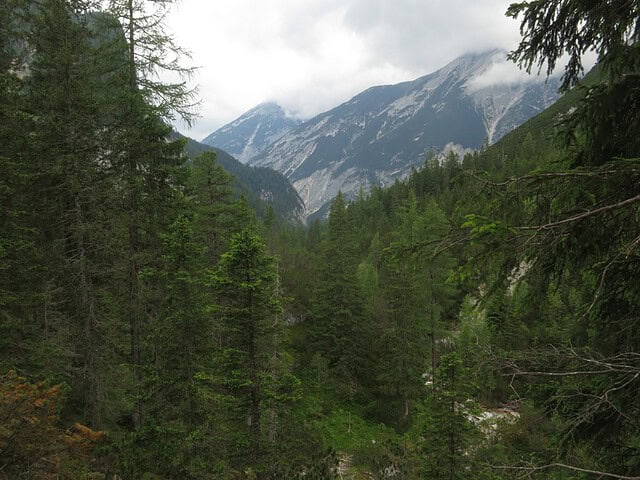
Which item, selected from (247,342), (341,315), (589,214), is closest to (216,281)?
(247,342)

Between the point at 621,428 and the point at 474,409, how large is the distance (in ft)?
26.4

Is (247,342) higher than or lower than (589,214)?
lower

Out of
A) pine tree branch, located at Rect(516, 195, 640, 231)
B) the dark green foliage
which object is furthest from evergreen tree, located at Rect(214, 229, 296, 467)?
pine tree branch, located at Rect(516, 195, 640, 231)

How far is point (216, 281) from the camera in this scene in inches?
417

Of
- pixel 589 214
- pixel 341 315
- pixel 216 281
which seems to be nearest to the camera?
pixel 589 214

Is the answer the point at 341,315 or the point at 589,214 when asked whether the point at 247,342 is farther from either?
the point at 341,315

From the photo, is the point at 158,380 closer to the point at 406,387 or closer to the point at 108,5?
the point at 108,5

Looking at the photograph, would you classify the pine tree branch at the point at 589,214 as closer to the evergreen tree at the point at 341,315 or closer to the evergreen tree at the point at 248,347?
the evergreen tree at the point at 248,347

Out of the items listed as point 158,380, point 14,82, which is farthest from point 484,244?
point 14,82

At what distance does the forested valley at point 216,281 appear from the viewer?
3.75 m

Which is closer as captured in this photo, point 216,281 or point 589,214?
point 589,214

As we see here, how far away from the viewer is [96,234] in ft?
40.6

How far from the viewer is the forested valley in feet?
12.3

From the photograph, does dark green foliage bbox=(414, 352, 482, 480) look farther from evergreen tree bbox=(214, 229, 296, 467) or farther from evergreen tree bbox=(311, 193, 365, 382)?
evergreen tree bbox=(311, 193, 365, 382)
